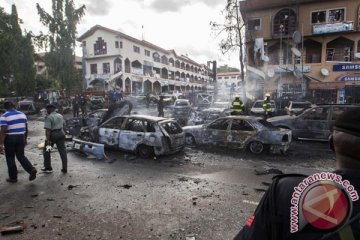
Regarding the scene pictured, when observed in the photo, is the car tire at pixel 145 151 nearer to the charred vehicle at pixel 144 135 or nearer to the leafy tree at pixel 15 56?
the charred vehicle at pixel 144 135

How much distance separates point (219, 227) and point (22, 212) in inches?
136

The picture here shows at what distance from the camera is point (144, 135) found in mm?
9648

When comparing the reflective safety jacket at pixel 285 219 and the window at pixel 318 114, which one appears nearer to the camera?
the reflective safety jacket at pixel 285 219

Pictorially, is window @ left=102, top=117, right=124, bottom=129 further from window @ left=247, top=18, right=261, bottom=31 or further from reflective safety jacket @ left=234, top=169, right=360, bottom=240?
window @ left=247, top=18, right=261, bottom=31

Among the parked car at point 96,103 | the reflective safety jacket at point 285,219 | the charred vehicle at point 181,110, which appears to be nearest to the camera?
the reflective safety jacket at point 285,219

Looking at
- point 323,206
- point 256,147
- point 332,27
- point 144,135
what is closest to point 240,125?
point 256,147

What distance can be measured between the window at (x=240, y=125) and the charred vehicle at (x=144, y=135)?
76.8 inches

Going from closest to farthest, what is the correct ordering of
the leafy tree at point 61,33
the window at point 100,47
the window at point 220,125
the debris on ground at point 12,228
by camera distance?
the debris on ground at point 12,228, the window at point 220,125, the leafy tree at point 61,33, the window at point 100,47

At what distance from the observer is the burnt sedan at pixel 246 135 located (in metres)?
10.0

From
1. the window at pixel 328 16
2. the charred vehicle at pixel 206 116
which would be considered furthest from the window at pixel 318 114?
the window at pixel 328 16

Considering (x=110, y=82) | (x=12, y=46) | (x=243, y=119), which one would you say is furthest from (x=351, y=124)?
(x=110, y=82)

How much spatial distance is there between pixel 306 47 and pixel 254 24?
579 centimetres

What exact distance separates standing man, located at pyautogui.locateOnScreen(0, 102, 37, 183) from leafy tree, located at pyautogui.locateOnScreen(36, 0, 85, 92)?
2047 centimetres

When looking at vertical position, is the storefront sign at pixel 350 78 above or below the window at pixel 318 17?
below
